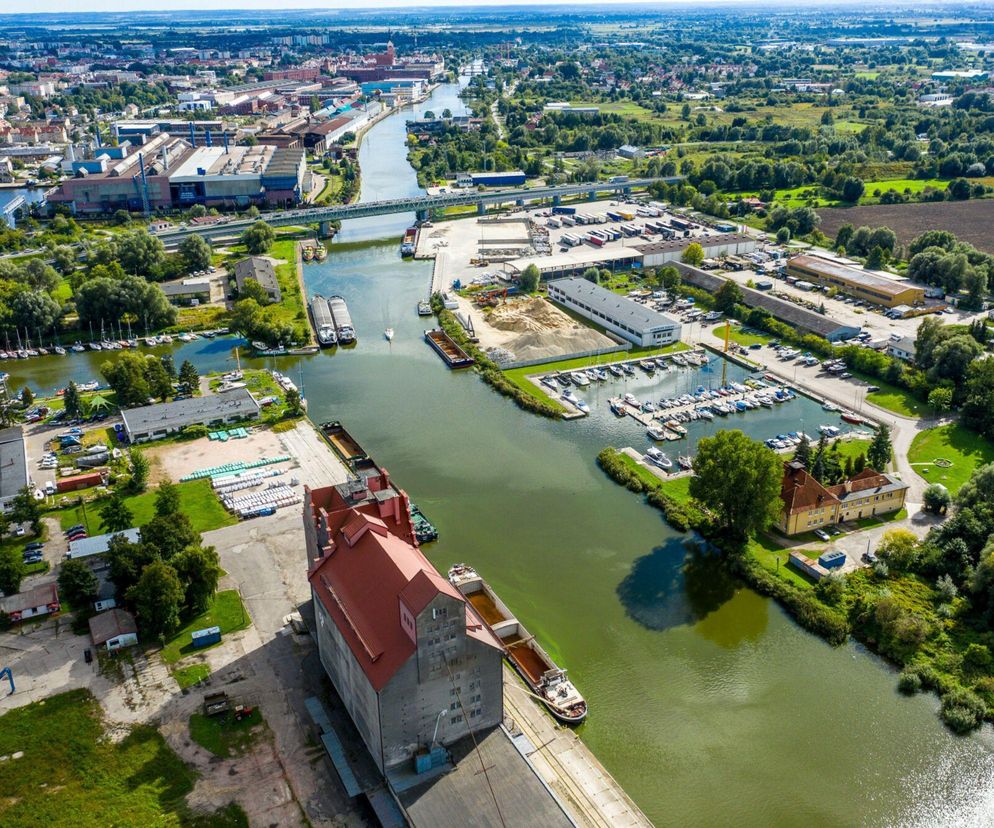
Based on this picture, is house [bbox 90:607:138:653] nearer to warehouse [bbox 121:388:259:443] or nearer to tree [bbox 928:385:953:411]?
warehouse [bbox 121:388:259:443]

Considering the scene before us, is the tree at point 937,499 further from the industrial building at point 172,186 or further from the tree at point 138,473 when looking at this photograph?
the industrial building at point 172,186

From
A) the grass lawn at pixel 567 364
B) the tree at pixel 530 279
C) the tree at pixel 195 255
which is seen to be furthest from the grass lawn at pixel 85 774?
the tree at pixel 195 255

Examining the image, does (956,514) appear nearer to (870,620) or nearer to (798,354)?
(870,620)

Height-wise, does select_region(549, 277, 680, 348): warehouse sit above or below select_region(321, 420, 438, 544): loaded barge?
above

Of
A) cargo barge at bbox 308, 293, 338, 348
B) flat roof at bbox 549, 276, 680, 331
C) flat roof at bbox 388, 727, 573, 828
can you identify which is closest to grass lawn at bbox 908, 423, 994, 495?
flat roof at bbox 549, 276, 680, 331

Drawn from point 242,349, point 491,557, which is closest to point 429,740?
point 491,557
